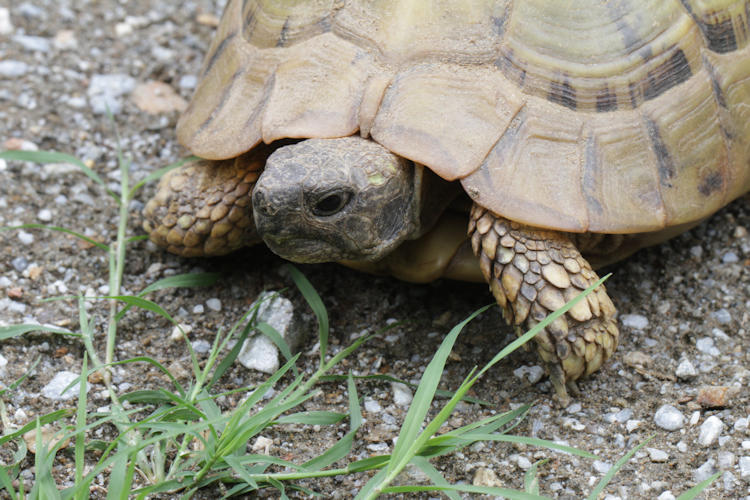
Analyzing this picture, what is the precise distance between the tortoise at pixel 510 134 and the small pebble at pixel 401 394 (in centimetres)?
41

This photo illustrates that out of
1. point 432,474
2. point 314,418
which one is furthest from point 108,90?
point 432,474

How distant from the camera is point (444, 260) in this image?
295cm

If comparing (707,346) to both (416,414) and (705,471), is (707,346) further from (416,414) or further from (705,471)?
(416,414)

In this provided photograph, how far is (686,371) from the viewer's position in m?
Answer: 2.79

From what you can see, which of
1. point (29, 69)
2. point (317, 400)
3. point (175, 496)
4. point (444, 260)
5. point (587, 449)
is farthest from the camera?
point (29, 69)

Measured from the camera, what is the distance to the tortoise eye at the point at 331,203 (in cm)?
255

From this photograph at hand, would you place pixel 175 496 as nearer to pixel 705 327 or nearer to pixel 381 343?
pixel 381 343

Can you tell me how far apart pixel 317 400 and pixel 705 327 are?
1.34 metres

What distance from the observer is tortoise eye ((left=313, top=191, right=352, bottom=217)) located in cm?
255

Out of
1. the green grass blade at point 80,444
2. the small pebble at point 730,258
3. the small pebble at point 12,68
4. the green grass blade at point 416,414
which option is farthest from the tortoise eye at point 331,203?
the small pebble at point 12,68

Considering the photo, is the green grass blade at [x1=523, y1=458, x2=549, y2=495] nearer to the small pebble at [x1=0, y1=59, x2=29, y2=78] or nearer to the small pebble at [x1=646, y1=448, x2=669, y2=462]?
the small pebble at [x1=646, y1=448, x2=669, y2=462]

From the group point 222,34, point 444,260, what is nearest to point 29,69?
point 222,34

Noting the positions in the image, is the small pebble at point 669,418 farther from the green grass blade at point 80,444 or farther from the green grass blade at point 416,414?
the green grass blade at point 80,444

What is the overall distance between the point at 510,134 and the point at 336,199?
1.83 feet
